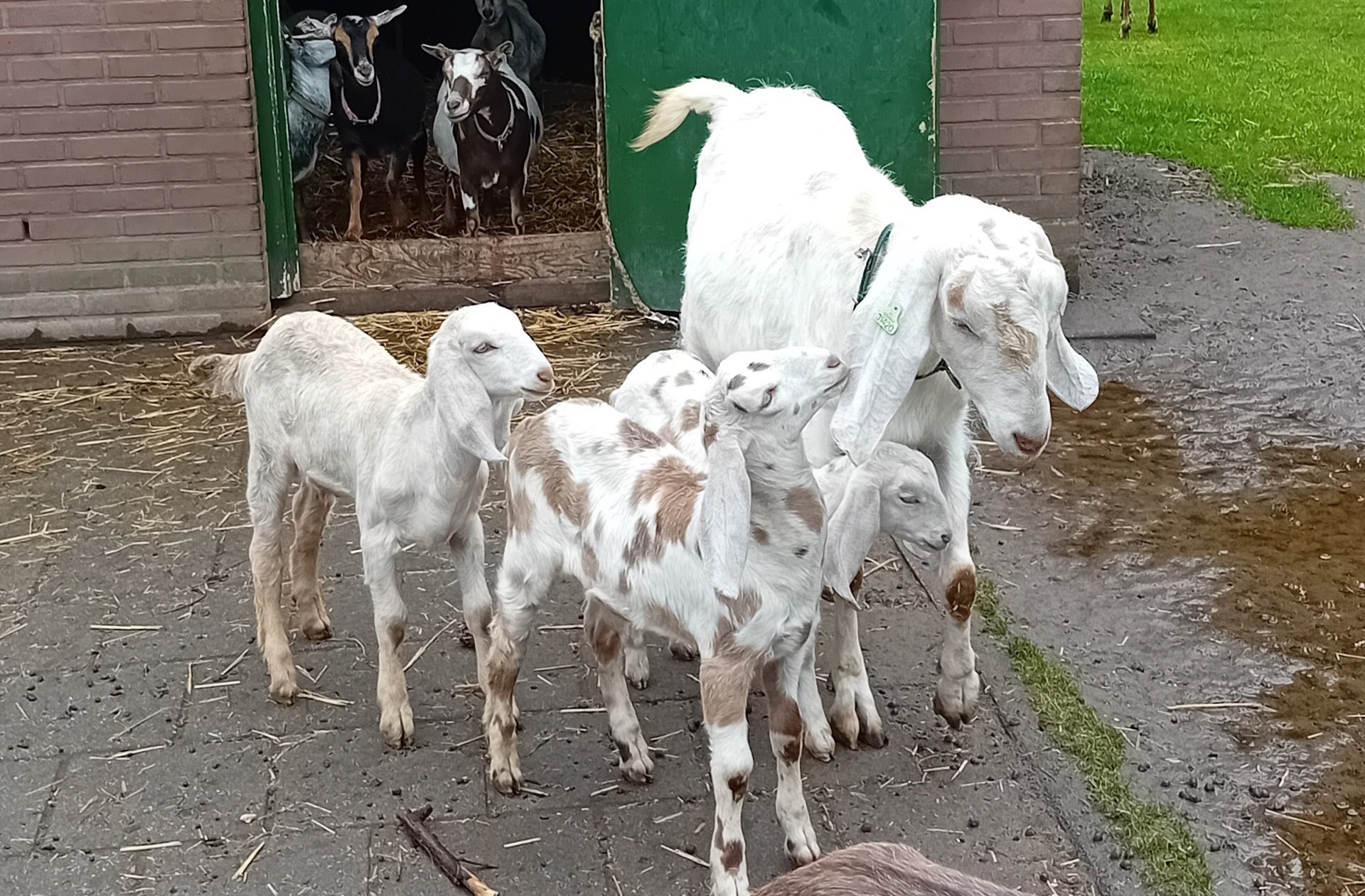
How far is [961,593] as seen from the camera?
11.7ft

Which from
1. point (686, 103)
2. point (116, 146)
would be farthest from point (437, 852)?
point (116, 146)

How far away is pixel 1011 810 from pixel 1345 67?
432 inches

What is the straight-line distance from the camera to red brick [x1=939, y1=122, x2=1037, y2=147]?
672 cm

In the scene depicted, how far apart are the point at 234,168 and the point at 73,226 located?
2.48ft

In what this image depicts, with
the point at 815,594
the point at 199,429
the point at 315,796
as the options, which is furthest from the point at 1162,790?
the point at 199,429

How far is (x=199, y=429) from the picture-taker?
5.84m

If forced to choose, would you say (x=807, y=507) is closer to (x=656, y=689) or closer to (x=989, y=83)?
(x=656, y=689)

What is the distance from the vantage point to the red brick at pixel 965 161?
22.1ft

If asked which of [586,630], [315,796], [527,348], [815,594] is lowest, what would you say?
A: [315,796]

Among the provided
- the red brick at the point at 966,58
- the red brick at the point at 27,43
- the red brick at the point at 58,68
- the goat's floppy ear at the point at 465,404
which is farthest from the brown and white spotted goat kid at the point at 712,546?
the red brick at the point at 27,43

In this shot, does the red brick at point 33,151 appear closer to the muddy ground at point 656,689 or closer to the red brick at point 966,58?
the muddy ground at point 656,689

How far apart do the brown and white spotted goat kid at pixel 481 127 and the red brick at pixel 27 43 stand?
72.3 inches

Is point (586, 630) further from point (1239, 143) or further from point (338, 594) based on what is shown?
point (1239, 143)

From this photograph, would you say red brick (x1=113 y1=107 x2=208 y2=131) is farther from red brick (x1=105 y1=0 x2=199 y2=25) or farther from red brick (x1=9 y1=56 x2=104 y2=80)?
red brick (x1=105 y1=0 x2=199 y2=25)
